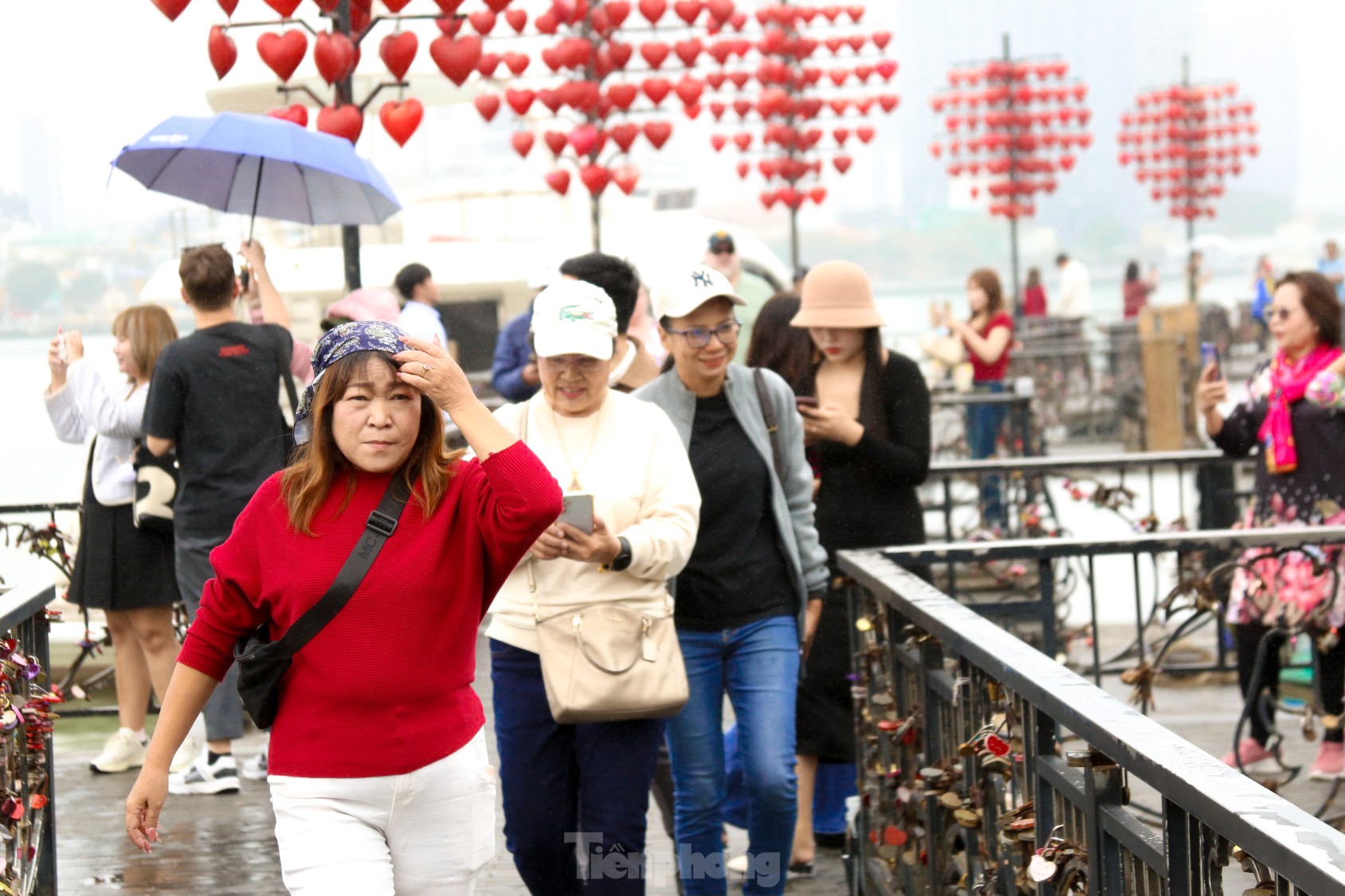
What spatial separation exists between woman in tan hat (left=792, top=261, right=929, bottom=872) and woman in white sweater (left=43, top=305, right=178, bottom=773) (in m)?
2.47

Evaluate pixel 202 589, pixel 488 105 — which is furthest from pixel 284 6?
pixel 488 105

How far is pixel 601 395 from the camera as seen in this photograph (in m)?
4.23

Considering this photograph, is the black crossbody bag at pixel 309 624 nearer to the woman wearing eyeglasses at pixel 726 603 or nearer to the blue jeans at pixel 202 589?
the woman wearing eyeglasses at pixel 726 603

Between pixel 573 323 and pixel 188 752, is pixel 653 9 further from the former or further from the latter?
pixel 573 323

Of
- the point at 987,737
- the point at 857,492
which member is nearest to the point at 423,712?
the point at 987,737

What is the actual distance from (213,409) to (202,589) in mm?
650

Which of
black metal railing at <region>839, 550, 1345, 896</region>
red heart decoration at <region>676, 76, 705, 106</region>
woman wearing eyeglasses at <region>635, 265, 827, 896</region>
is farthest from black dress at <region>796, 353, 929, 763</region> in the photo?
red heart decoration at <region>676, 76, 705, 106</region>

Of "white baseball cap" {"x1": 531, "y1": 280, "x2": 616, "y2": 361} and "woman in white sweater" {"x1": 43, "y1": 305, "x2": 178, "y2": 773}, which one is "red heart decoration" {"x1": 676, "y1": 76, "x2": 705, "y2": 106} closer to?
"woman in white sweater" {"x1": 43, "y1": 305, "x2": 178, "y2": 773}

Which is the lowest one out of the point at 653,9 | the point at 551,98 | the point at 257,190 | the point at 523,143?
the point at 257,190

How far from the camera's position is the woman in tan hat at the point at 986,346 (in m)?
12.5

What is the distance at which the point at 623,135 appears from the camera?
14625 millimetres

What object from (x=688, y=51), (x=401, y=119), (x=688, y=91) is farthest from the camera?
(x=688, y=91)

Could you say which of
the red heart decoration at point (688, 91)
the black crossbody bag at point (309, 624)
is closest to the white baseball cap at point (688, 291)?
the black crossbody bag at point (309, 624)

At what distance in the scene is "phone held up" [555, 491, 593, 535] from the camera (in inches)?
155
